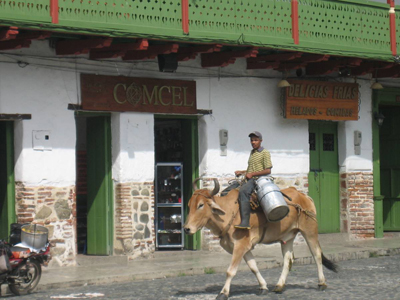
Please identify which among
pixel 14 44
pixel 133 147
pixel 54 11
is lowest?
pixel 133 147

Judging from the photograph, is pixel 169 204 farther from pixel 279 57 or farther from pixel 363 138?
pixel 363 138

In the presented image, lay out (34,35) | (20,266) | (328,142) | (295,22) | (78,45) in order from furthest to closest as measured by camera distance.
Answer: (328,142) → (295,22) → (78,45) → (34,35) → (20,266)

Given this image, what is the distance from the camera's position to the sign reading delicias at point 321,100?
19609 mm

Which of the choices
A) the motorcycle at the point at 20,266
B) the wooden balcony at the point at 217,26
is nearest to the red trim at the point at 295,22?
the wooden balcony at the point at 217,26

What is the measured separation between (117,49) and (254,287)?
224 inches

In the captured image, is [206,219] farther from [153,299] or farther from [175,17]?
[175,17]

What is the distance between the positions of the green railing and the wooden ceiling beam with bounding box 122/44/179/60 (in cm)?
34

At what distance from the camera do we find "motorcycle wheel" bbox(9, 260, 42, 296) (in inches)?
491

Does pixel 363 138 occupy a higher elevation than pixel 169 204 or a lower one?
higher

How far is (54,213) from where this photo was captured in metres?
15.9

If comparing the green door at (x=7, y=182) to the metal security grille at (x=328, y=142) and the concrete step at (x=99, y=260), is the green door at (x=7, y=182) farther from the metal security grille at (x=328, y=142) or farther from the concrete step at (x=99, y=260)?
the metal security grille at (x=328, y=142)

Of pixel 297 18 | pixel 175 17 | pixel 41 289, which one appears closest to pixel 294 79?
pixel 297 18

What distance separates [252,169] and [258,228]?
0.85m

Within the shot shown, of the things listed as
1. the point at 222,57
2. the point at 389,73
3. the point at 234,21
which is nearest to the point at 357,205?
the point at 389,73
